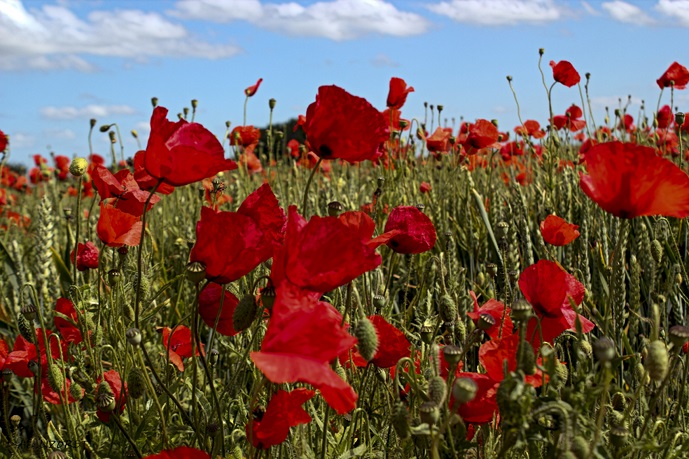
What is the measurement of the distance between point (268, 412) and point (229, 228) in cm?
32

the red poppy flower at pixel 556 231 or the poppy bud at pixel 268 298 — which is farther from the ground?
the red poppy flower at pixel 556 231

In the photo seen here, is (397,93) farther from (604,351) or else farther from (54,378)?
(604,351)

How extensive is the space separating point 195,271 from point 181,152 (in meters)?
0.22

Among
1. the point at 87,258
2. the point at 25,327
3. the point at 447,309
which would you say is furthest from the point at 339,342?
the point at 87,258

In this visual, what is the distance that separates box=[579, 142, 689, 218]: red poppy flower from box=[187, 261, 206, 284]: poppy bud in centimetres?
62

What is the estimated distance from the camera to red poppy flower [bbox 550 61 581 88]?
11.5 ft

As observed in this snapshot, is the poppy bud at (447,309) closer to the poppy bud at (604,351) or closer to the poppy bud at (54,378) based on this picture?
the poppy bud at (604,351)

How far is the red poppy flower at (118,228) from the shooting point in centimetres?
157

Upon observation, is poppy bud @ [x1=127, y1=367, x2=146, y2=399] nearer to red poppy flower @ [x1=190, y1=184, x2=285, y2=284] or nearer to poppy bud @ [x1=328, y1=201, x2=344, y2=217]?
red poppy flower @ [x1=190, y1=184, x2=285, y2=284]

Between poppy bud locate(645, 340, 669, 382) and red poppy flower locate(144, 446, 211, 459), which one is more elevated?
poppy bud locate(645, 340, 669, 382)

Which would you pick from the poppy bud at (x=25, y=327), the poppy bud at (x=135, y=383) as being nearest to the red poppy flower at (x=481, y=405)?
the poppy bud at (x=135, y=383)

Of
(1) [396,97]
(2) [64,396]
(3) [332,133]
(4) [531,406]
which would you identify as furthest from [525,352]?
(1) [396,97]

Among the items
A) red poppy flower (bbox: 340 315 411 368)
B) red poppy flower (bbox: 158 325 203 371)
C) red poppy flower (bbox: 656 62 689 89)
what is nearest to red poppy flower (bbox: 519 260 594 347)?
red poppy flower (bbox: 340 315 411 368)

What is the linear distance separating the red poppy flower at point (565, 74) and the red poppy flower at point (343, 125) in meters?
2.42
